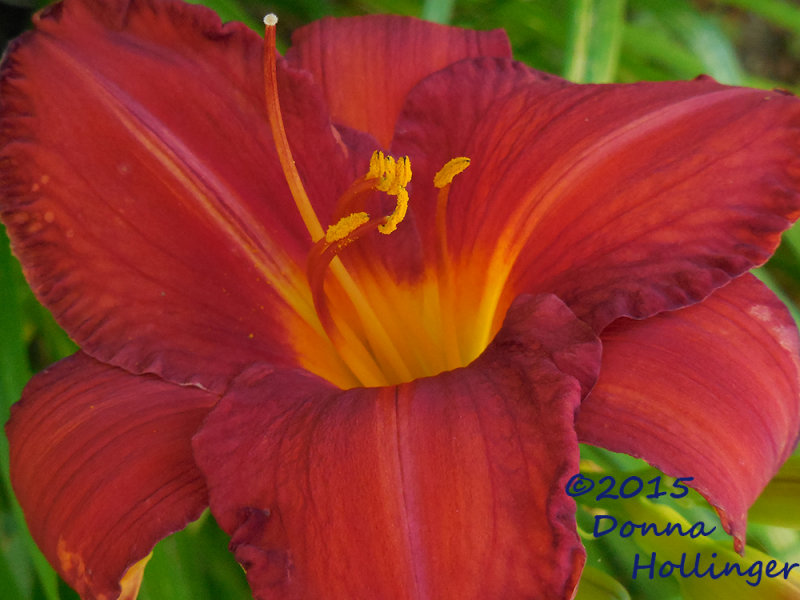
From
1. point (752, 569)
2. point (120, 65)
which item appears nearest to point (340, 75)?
point (120, 65)

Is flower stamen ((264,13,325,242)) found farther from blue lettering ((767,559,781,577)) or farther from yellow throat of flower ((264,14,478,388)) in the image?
blue lettering ((767,559,781,577))

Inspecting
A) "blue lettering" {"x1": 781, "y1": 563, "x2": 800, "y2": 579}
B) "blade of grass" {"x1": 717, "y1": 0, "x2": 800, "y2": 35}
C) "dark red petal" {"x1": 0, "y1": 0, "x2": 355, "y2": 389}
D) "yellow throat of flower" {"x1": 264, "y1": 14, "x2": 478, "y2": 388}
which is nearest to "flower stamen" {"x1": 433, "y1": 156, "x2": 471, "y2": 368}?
"yellow throat of flower" {"x1": 264, "y1": 14, "x2": 478, "y2": 388}

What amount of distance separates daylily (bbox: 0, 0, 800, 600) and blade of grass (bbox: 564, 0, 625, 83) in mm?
282

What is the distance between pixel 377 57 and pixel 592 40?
39cm

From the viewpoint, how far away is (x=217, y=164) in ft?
2.38

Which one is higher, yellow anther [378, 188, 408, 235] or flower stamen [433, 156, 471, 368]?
yellow anther [378, 188, 408, 235]

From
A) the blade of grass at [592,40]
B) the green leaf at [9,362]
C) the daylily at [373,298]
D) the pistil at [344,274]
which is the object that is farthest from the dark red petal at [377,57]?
the green leaf at [9,362]

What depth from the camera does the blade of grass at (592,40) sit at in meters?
1.06

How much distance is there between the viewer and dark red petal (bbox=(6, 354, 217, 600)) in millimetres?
594

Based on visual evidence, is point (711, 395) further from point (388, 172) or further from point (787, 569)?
point (388, 172)

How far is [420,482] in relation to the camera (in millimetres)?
516

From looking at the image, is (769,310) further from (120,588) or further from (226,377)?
(120,588)

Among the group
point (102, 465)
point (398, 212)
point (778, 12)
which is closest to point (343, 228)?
point (398, 212)

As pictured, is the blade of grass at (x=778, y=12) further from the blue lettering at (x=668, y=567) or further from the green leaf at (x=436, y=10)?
the blue lettering at (x=668, y=567)
